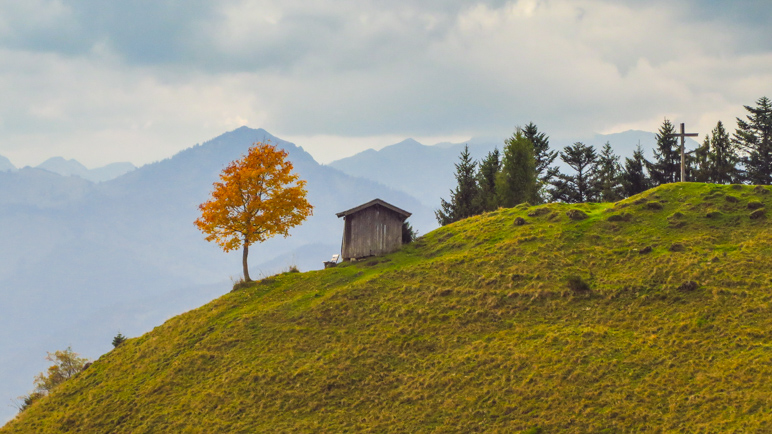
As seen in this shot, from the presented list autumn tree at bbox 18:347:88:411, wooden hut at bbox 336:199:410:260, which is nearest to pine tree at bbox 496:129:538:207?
wooden hut at bbox 336:199:410:260

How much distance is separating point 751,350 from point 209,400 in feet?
80.0

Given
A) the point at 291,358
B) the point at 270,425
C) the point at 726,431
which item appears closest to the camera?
the point at 726,431

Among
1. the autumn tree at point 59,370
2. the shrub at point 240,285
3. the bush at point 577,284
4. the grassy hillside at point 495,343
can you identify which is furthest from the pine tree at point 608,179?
the autumn tree at point 59,370

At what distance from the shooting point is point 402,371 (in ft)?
90.7

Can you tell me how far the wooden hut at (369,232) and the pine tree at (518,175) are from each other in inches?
805

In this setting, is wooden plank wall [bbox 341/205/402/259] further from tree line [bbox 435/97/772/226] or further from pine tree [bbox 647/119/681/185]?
pine tree [bbox 647/119/681/185]

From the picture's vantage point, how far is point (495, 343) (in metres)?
28.1

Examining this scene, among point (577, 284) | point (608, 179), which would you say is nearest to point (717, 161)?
point (608, 179)

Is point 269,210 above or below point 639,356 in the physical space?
above

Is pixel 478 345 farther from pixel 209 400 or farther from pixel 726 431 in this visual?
pixel 209 400

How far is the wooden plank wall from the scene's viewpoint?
43125mm

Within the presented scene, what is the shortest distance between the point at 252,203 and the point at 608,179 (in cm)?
4540

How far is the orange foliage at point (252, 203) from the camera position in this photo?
137ft

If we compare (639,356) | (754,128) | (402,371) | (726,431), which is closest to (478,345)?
(402,371)
